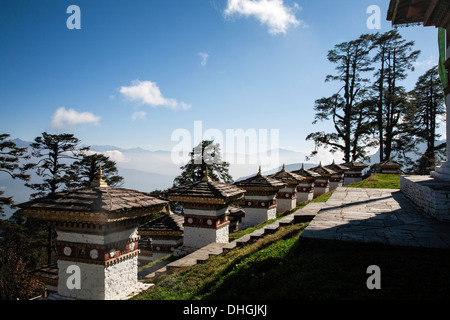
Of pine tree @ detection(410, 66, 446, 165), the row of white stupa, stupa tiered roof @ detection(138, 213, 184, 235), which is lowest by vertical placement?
stupa tiered roof @ detection(138, 213, 184, 235)

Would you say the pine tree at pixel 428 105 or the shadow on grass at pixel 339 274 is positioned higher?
the pine tree at pixel 428 105

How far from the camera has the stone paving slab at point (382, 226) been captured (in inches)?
166

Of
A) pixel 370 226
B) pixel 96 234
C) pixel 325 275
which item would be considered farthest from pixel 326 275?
pixel 96 234

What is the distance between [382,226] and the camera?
5039mm

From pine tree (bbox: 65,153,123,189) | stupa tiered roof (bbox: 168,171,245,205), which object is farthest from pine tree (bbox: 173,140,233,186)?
stupa tiered roof (bbox: 168,171,245,205)

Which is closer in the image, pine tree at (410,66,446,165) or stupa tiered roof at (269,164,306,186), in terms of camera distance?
stupa tiered roof at (269,164,306,186)

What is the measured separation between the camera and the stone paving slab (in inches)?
166

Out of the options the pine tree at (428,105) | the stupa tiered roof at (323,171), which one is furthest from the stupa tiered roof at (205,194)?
the pine tree at (428,105)

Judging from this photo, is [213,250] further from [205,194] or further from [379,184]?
[379,184]

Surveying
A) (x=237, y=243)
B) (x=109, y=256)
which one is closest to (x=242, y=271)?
(x=109, y=256)

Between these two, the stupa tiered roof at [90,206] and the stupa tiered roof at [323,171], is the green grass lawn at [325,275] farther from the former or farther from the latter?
the stupa tiered roof at [323,171]

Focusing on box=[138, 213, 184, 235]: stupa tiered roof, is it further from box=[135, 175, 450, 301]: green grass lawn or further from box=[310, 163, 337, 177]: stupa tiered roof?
box=[310, 163, 337, 177]: stupa tiered roof
